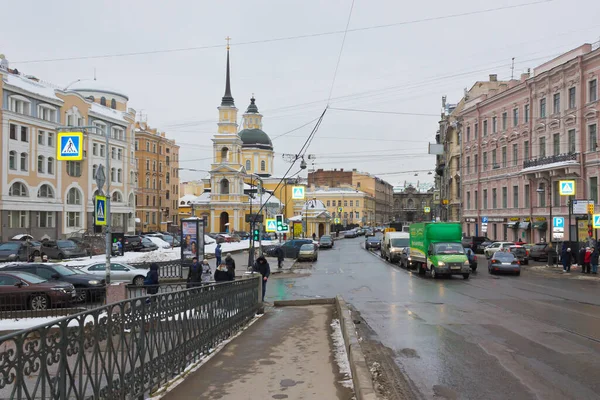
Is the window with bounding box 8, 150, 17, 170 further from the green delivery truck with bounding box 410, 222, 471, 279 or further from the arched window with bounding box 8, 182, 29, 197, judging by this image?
the green delivery truck with bounding box 410, 222, 471, 279

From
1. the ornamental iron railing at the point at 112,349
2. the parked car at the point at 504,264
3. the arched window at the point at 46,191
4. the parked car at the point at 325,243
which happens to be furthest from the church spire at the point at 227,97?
the ornamental iron railing at the point at 112,349

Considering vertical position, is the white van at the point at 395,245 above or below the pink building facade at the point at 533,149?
below

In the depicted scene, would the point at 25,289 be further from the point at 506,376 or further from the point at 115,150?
the point at 115,150

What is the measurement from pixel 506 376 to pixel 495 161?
177 ft

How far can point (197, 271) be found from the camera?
1934 centimetres

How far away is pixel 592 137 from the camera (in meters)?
42.9

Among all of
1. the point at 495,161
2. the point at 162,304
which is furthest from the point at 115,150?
the point at 162,304

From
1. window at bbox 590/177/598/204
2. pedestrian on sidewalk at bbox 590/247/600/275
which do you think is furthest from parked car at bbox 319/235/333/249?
pedestrian on sidewalk at bbox 590/247/600/275

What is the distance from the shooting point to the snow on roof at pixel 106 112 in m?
65.0

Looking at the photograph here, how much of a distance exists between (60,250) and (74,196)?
905 inches

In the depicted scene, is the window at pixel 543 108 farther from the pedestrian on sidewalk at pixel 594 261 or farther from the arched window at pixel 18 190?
Result: the arched window at pixel 18 190

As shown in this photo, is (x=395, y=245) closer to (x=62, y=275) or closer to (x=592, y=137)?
(x=592, y=137)

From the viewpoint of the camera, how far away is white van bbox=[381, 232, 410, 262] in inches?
1731

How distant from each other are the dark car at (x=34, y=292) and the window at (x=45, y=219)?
1570 inches
